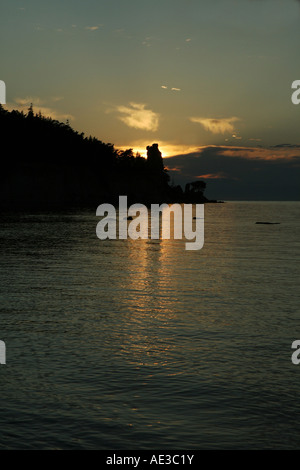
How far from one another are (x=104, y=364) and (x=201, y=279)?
15.6 m

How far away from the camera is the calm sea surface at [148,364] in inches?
382

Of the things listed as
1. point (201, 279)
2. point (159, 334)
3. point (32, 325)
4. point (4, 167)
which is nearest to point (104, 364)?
point (159, 334)

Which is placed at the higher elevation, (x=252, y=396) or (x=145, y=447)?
(x=252, y=396)

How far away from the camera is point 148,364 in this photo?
13336mm

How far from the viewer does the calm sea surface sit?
31.8ft

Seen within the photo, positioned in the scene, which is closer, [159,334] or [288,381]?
[288,381]

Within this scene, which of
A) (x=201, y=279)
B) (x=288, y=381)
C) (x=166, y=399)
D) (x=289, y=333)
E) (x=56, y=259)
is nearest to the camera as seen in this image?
(x=166, y=399)

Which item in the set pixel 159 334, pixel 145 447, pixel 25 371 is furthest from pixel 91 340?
pixel 145 447

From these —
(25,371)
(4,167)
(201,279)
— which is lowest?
(25,371)

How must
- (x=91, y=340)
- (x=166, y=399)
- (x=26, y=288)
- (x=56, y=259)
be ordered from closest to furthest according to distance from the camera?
(x=166, y=399) → (x=91, y=340) → (x=26, y=288) → (x=56, y=259)

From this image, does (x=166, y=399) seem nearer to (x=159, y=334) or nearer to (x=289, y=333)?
(x=159, y=334)

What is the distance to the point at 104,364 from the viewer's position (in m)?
13.3

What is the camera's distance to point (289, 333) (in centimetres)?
1650
